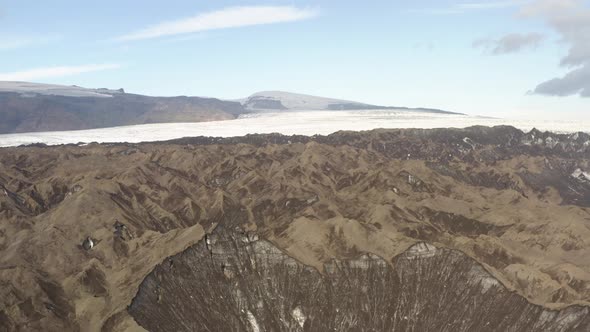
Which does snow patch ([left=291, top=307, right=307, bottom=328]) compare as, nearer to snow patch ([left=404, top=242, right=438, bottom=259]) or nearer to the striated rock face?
the striated rock face

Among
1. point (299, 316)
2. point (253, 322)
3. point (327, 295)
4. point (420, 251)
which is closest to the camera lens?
point (253, 322)

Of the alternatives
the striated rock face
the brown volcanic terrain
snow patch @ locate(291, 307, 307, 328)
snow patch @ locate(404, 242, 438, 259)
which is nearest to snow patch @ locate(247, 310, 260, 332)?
the striated rock face

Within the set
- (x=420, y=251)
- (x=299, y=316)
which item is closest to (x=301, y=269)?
(x=299, y=316)

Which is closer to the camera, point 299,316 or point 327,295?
point 299,316

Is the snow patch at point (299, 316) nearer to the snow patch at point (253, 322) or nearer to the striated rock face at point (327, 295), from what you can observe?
the striated rock face at point (327, 295)

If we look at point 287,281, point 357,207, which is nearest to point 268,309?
point 287,281

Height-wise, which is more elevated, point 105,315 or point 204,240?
point 204,240

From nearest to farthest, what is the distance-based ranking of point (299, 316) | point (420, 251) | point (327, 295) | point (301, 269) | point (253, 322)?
point (253, 322) → point (299, 316) → point (327, 295) → point (301, 269) → point (420, 251)

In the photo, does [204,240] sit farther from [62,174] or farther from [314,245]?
[62,174]

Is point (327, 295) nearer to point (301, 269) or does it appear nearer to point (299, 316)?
point (299, 316)

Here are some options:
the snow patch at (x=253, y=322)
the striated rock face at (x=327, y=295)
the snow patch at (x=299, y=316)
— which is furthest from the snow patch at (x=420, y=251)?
the snow patch at (x=253, y=322)
